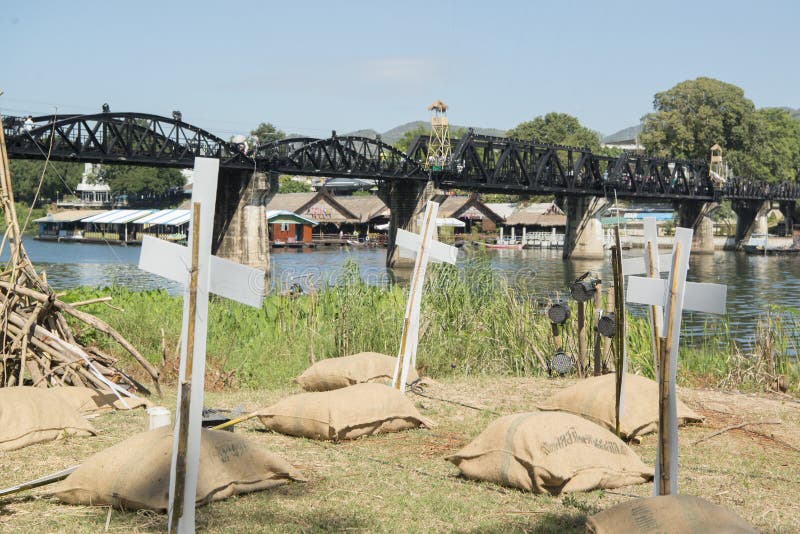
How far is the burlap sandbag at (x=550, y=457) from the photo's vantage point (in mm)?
6953

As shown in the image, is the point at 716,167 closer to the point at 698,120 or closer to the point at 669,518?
the point at 698,120

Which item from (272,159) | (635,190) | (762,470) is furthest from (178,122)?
(762,470)

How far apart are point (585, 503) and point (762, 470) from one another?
7.24 feet

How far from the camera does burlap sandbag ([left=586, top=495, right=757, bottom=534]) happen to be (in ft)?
16.5

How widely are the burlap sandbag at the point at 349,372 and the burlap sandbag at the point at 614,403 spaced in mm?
2100

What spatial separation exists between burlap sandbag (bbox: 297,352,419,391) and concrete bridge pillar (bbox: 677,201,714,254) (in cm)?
9477

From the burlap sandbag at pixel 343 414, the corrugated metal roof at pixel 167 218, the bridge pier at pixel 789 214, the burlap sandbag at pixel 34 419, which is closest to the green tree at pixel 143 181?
the corrugated metal roof at pixel 167 218

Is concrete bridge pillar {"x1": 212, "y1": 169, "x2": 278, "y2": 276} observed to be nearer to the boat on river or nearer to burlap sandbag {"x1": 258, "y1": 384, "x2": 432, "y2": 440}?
burlap sandbag {"x1": 258, "y1": 384, "x2": 432, "y2": 440}

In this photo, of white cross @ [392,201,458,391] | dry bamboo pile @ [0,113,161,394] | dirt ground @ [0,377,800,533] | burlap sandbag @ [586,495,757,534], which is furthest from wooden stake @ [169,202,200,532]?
dry bamboo pile @ [0,113,161,394]

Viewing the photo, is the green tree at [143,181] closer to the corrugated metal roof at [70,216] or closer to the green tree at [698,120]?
the corrugated metal roof at [70,216]

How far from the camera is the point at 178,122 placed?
6309 cm

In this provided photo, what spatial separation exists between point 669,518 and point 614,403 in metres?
4.06

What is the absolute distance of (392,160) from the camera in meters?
79.1

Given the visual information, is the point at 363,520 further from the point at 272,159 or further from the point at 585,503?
the point at 272,159
